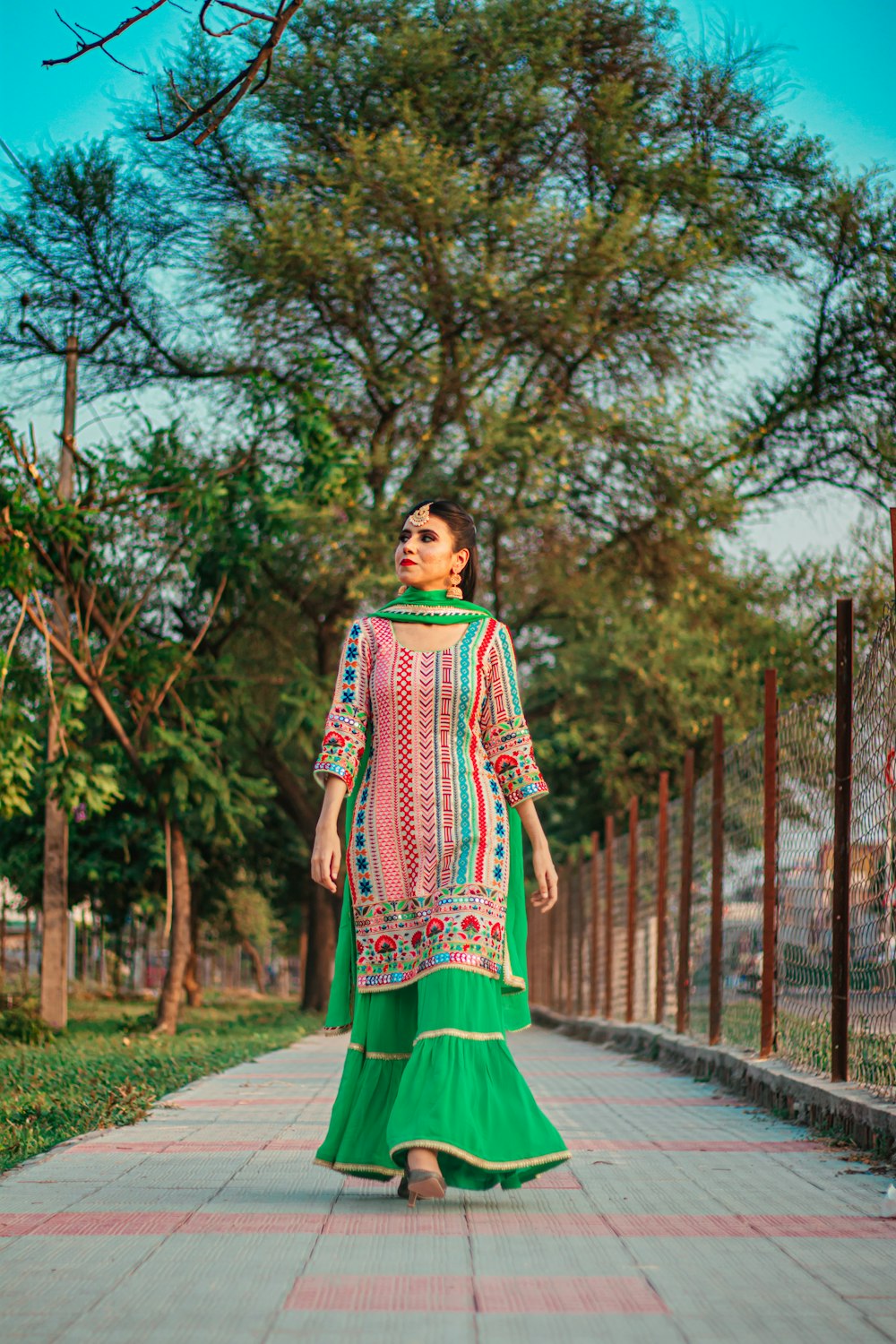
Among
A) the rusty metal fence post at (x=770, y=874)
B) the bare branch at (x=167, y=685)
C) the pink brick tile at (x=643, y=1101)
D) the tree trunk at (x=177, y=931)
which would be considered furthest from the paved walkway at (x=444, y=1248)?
the tree trunk at (x=177, y=931)

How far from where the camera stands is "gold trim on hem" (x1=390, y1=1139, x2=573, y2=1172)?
4152 millimetres

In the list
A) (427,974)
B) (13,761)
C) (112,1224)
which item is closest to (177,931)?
(13,761)

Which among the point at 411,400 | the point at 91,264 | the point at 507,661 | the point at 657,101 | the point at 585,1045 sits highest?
the point at 657,101

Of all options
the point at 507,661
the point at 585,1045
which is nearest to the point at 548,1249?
the point at 507,661

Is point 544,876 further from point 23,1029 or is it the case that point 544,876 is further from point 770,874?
point 23,1029

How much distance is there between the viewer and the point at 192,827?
66.7ft

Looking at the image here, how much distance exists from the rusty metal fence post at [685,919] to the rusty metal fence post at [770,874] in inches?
112

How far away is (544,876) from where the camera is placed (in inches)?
191

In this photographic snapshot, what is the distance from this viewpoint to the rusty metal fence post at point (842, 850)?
6117 mm

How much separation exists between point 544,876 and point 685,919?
633 cm

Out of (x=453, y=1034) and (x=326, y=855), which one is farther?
(x=326, y=855)

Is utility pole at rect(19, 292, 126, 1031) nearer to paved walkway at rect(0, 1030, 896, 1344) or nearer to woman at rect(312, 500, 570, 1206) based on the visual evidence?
paved walkway at rect(0, 1030, 896, 1344)

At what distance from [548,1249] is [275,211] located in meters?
14.2

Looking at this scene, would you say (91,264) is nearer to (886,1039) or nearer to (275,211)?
(275,211)
